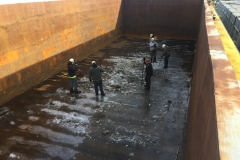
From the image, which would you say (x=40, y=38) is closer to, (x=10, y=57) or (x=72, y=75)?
(x=10, y=57)

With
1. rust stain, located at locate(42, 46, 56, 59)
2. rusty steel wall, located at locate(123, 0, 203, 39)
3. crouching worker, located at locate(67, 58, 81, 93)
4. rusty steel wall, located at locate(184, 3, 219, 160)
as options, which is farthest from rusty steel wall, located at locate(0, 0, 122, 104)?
rusty steel wall, located at locate(184, 3, 219, 160)

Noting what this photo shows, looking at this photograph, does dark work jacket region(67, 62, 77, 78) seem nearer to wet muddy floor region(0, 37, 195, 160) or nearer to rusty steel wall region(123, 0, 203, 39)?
wet muddy floor region(0, 37, 195, 160)

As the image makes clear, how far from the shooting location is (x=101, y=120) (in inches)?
253

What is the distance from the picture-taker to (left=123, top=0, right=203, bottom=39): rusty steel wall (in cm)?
1558

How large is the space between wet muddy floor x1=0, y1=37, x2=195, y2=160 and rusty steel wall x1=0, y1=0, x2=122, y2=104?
623 mm

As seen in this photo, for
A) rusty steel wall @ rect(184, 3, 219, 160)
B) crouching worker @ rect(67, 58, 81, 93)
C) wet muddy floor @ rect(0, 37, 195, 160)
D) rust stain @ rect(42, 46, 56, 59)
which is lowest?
wet muddy floor @ rect(0, 37, 195, 160)

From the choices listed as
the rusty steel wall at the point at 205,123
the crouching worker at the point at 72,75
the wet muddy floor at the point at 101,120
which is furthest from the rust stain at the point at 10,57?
the rusty steel wall at the point at 205,123

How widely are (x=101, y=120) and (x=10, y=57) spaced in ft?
14.2

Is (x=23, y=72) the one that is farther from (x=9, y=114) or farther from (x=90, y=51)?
(x=90, y=51)

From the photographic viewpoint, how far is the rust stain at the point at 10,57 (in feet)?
24.1

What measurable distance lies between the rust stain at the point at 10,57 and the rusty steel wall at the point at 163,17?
37.0 ft

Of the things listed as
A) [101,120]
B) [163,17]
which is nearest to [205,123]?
[101,120]

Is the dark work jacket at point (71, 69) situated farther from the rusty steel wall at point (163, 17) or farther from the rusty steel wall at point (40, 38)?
the rusty steel wall at point (163, 17)

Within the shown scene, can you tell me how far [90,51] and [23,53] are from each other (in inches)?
207
